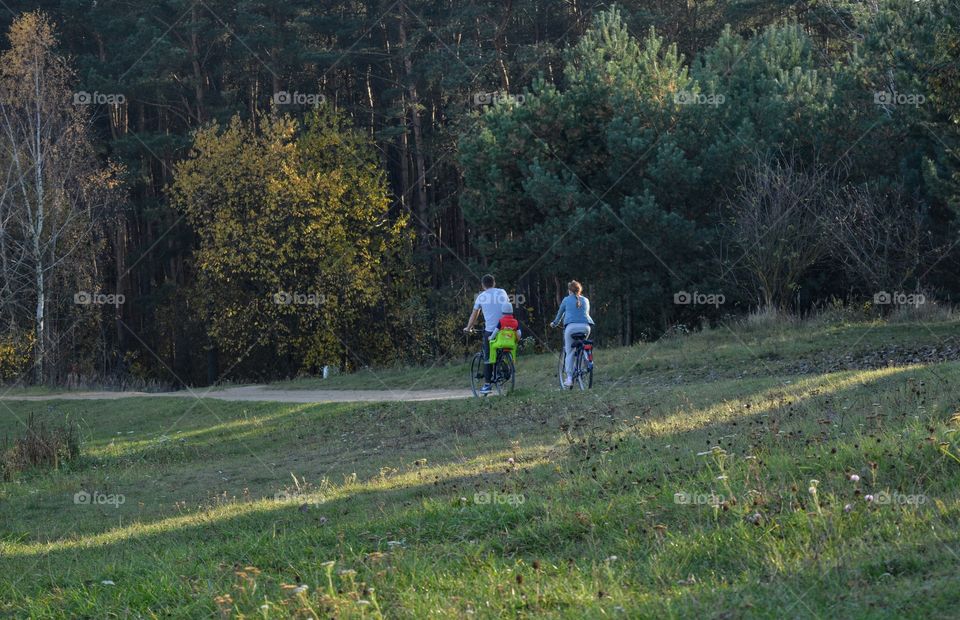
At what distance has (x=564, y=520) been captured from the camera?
23.4 ft

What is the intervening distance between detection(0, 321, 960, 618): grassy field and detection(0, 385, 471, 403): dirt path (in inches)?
264

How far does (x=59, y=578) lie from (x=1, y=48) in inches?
1785

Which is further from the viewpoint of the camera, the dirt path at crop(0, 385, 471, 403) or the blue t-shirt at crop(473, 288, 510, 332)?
the dirt path at crop(0, 385, 471, 403)

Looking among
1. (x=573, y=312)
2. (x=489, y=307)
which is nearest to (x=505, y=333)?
(x=489, y=307)

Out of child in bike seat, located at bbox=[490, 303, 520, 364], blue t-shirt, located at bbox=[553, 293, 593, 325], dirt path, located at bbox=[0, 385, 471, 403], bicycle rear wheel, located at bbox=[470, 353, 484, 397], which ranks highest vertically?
blue t-shirt, located at bbox=[553, 293, 593, 325]

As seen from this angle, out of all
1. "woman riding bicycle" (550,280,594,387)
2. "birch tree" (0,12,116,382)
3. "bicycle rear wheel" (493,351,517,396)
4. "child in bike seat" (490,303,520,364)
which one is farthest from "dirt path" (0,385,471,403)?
"birch tree" (0,12,116,382)

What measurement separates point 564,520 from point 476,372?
1300 cm

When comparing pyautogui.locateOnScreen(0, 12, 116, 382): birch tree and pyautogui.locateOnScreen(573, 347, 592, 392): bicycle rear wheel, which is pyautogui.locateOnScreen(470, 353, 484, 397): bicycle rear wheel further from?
pyautogui.locateOnScreen(0, 12, 116, 382): birch tree

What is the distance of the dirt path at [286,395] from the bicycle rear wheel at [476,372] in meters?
0.48

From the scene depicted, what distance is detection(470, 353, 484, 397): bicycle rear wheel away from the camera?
771 inches

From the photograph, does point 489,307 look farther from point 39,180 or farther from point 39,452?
point 39,180

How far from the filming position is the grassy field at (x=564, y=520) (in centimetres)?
559

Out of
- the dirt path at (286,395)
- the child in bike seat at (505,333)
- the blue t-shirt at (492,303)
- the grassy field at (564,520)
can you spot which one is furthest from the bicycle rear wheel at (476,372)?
the grassy field at (564,520)

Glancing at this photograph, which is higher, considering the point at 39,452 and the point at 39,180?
the point at 39,180
